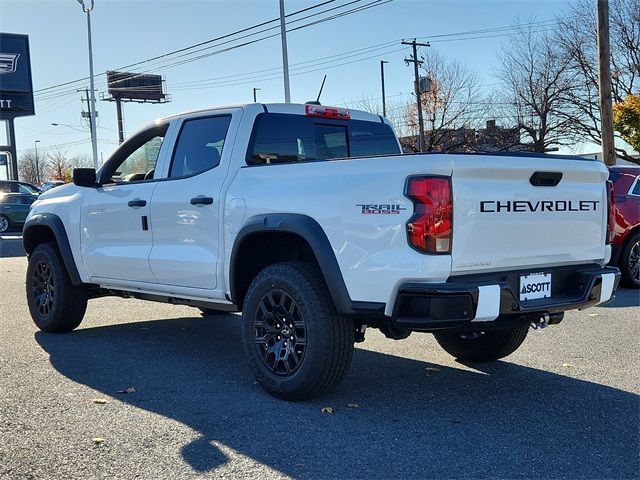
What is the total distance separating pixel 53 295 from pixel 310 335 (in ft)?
11.4

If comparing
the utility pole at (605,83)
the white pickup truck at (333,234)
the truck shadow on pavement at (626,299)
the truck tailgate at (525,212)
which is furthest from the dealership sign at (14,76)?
the truck tailgate at (525,212)

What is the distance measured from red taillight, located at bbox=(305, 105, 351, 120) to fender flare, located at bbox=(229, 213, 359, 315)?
1336mm

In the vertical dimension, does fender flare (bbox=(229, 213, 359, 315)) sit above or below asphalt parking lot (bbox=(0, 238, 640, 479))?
above

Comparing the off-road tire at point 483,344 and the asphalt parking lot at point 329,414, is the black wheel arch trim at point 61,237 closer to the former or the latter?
the asphalt parking lot at point 329,414

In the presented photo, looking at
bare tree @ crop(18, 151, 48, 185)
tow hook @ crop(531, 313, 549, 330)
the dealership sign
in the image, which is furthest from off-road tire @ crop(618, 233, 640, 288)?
bare tree @ crop(18, 151, 48, 185)

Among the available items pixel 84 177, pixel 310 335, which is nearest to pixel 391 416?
pixel 310 335

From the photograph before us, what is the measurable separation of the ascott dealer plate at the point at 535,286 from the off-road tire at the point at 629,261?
17.0 ft

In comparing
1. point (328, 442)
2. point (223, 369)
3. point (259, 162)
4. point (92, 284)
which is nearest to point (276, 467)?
point (328, 442)

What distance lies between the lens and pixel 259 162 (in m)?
4.92

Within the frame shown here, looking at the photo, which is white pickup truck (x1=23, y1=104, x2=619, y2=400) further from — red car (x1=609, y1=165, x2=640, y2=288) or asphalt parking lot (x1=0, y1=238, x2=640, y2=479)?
red car (x1=609, y1=165, x2=640, y2=288)

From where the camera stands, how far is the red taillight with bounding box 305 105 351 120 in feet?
17.6

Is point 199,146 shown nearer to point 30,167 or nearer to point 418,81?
point 418,81

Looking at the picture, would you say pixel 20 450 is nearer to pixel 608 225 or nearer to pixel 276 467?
pixel 276 467

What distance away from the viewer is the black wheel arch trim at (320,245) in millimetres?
3945
